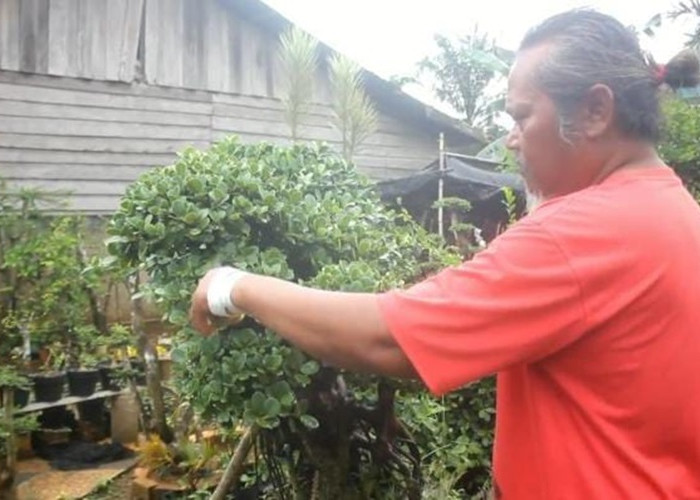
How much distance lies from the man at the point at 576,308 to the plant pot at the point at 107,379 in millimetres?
5137

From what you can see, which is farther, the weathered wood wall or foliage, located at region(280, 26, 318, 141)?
the weathered wood wall

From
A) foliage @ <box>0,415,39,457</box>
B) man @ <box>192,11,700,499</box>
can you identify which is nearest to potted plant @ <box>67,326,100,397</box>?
foliage @ <box>0,415,39,457</box>

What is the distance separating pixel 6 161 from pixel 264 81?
9.31ft

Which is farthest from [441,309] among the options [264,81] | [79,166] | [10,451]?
[264,81]

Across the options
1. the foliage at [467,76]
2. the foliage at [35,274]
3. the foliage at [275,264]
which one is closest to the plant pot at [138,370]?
the foliage at [35,274]

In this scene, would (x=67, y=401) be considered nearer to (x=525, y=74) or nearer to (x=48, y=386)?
(x=48, y=386)

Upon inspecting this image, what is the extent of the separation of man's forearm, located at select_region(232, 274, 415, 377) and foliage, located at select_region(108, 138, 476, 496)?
38 cm

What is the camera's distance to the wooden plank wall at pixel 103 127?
707 centimetres

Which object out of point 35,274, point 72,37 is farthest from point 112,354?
point 72,37

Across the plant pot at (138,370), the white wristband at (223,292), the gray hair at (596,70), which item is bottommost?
the plant pot at (138,370)

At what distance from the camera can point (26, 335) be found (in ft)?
16.6

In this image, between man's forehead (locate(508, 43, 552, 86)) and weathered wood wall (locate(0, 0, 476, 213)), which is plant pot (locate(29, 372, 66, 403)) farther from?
man's forehead (locate(508, 43, 552, 86))

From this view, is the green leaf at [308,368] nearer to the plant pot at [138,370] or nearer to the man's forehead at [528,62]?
the man's forehead at [528,62]

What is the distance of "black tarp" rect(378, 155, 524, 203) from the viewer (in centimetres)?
748
